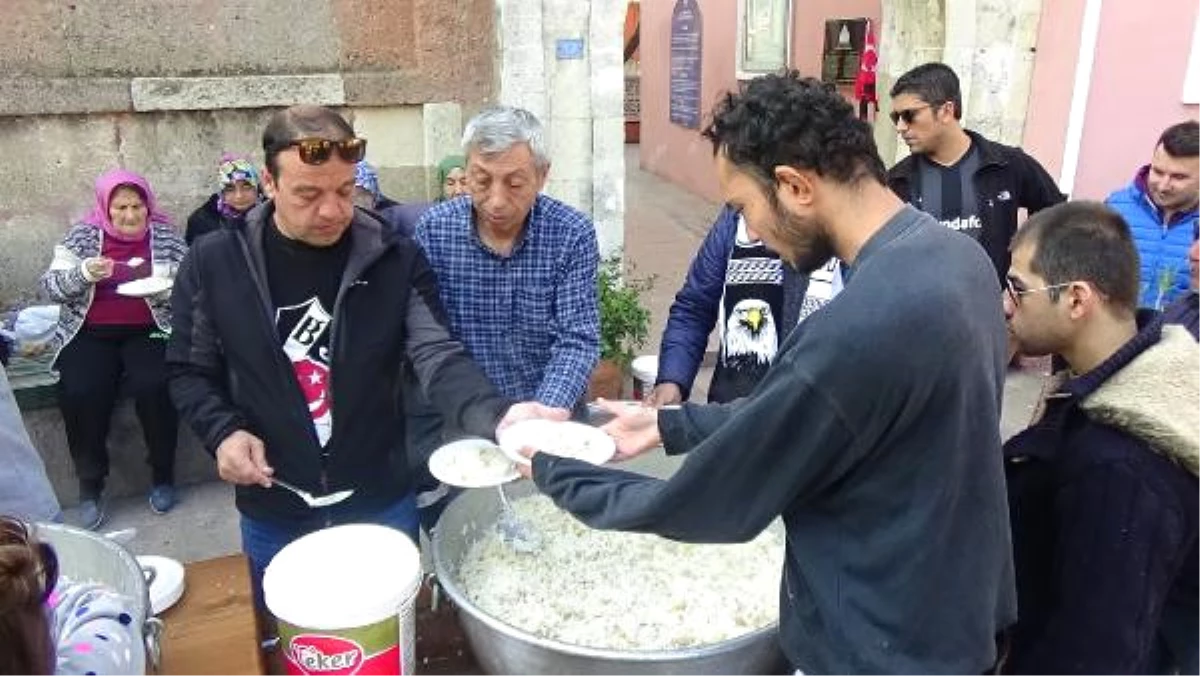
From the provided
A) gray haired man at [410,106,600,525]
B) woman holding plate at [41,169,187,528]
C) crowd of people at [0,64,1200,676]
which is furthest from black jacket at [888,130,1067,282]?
woman holding plate at [41,169,187,528]

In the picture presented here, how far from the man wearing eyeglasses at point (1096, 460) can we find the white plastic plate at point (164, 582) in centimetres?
171

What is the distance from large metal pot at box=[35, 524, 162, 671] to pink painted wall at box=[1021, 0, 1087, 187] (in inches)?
254

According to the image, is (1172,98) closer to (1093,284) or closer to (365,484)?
(1093,284)

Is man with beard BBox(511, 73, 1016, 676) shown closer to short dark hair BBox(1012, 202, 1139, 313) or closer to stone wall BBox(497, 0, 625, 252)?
short dark hair BBox(1012, 202, 1139, 313)

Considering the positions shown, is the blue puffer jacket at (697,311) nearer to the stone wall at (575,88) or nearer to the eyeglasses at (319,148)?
the eyeglasses at (319,148)

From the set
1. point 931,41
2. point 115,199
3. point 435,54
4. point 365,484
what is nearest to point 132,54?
point 115,199

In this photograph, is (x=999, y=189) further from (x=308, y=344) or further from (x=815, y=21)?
(x=815, y=21)

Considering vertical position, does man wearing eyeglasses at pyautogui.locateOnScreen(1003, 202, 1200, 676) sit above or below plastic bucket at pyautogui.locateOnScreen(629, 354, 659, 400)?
above

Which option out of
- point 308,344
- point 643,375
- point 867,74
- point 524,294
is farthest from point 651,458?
point 867,74

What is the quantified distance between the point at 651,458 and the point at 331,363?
0.86 meters

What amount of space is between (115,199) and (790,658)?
404 cm

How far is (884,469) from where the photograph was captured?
1.30 m

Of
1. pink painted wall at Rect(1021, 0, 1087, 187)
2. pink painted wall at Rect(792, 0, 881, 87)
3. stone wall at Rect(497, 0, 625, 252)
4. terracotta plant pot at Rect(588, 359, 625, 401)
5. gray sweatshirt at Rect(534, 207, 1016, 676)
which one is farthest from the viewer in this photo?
pink painted wall at Rect(792, 0, 881, 87)

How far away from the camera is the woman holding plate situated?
13.4 feet
